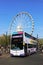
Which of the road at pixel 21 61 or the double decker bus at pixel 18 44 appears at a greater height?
the double decker bus at pixel 18 44

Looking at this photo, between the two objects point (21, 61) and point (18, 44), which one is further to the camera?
point (18, 44)

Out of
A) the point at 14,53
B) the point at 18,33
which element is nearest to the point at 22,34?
the point at 18,33

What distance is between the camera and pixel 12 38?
39.0 meters

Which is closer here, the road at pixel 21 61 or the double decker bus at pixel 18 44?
the road at pixel 21 61

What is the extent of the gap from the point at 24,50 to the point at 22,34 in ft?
8.08

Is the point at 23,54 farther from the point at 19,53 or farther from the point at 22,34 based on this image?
the point at 22,34

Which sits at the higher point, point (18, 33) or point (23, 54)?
point (18, 33)

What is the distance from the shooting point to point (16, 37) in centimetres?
3872

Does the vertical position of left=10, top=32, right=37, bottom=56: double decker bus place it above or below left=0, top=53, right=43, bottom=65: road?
above

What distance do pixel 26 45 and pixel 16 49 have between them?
6.98ft

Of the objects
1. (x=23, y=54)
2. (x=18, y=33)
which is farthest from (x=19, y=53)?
(x=18, y=33)

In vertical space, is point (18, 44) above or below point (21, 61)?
above

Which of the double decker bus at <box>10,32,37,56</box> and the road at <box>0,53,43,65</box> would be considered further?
the double decker bus at <box>10,32,37,56</box>

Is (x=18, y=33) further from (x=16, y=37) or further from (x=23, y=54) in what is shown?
(x=23, y=54)
